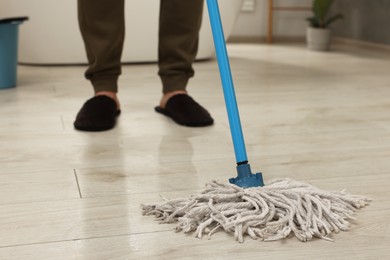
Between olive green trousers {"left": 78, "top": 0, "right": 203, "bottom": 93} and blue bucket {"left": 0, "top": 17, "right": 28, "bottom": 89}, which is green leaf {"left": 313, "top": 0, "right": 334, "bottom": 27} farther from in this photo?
olive green trousers {"left": 78, "top": 0, "right": 203, "bottom": 93}

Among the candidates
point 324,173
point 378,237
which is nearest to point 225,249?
point 378,237

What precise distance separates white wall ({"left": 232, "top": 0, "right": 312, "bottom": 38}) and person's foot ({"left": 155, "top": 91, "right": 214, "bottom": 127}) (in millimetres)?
2705

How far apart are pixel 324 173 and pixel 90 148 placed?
0.49m

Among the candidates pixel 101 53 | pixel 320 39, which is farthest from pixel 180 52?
pixel 320 39

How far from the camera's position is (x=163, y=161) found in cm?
114

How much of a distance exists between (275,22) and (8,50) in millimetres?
2522

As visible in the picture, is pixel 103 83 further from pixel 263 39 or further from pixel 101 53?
pixel 263 39

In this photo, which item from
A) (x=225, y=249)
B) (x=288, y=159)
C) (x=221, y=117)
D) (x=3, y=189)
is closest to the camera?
(x=225, y=249)

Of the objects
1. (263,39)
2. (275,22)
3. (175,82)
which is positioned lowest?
(263,39)

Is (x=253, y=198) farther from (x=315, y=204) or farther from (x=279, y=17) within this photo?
(x=279, y=17)

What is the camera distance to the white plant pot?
11.3 ft

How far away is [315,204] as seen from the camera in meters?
0.80

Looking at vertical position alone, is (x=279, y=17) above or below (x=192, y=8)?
below

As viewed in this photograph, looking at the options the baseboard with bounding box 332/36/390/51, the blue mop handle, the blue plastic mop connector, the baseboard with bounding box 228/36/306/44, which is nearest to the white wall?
the baseboard with bounding box 228/36/306/44
